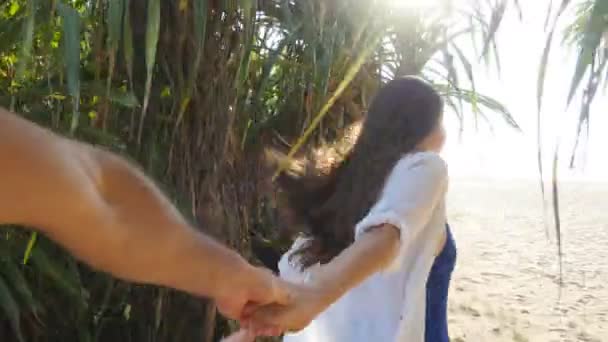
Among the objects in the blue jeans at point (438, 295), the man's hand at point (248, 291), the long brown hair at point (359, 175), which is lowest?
the blue jeans at point (438, 295)

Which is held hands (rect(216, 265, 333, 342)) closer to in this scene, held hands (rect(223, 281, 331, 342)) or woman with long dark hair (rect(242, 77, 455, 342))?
held hands (rect(223, 281, 331, 342))

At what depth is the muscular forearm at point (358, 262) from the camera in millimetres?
1081

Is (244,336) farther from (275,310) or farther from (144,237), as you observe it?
(144,237)

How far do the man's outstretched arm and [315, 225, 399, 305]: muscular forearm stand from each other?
0.46 meters

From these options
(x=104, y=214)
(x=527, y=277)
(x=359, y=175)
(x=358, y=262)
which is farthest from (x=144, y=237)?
(x=527, y=277)

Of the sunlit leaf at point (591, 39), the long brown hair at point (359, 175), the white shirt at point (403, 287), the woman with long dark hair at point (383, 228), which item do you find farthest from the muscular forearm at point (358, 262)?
the sunlit leaf at point (591, 39)

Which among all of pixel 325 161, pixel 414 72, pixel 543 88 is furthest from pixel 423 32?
pixel 543 88

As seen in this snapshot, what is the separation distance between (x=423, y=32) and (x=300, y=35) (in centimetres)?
51

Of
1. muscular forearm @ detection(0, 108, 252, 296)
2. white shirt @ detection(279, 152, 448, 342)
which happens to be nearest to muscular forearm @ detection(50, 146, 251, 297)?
muscular forearm @ detection(0, 108, 252, 296)

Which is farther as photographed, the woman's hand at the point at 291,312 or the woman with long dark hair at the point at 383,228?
the woman with long dark hair at the point at 383,228

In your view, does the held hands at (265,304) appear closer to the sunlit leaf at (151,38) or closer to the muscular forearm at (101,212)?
the muscular forearm at (101,212)

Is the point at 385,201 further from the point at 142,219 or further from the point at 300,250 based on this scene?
the point at 142,219

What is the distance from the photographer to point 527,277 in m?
6.67

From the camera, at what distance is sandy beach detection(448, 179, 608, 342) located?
4812 millimetres
